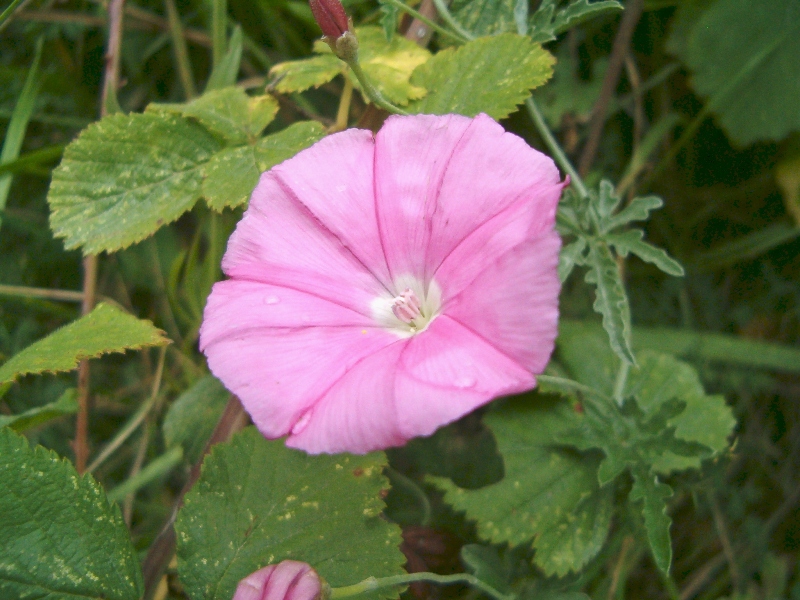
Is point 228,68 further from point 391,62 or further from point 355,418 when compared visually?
point 355,418

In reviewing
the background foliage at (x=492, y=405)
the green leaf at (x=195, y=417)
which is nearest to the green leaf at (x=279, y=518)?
the background foliage at (x=492, y=405)

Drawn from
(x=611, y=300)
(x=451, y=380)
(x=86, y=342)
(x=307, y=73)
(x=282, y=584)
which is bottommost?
(x=282, y=584)

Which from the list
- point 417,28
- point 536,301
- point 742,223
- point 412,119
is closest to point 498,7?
point 417,28

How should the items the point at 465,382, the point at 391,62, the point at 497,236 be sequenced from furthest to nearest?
the point at 391,62 → the point at 497,236 → the point at 465,382

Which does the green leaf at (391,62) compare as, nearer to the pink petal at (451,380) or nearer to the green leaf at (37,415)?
the pink petal at (451,380)

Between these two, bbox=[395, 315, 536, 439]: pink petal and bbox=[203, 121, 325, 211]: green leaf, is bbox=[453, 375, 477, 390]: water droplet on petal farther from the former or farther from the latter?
bbox=[203, 121, 325, 211]: green leaf

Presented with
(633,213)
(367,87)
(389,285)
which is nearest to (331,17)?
(367,87)
